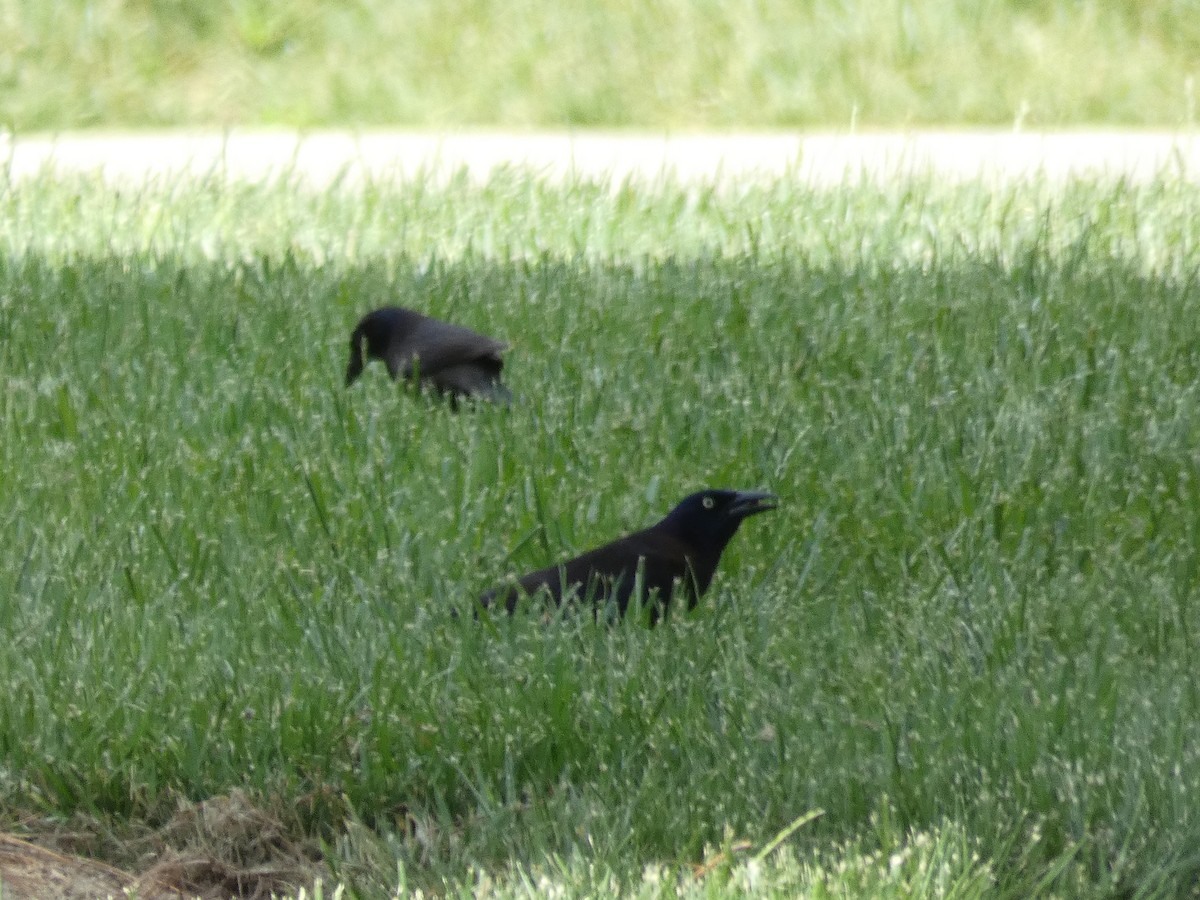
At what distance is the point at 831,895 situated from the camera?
2943mm

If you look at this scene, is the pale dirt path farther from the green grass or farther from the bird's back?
the bird's back

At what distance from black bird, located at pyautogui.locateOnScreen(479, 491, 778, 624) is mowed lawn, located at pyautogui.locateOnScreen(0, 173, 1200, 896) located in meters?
0.09

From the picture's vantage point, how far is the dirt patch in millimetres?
3291

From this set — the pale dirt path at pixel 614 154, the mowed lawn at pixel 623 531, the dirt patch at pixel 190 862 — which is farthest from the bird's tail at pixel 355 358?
the pale dirt path at pixel 614 154

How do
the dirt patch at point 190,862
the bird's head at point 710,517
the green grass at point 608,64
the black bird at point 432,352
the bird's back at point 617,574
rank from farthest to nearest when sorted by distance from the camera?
the green grass at point 608,64, the black bird at point 432,352, the bird's head at point 710,517, the bird's back at point 617,574, the dirt patch at point 190,862

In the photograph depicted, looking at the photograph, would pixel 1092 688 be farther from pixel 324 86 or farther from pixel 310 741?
pixel 324 86

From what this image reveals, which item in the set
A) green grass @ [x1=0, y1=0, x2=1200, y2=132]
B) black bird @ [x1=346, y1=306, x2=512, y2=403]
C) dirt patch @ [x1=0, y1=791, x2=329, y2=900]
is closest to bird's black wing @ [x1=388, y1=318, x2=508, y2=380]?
black bird @ [x1=346, y1=306, x2=512, y2=403]

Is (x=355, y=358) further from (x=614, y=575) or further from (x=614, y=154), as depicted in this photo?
(x=614, y=154)

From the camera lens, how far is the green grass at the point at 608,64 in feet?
38.6

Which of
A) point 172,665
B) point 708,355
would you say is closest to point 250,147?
point 708,355

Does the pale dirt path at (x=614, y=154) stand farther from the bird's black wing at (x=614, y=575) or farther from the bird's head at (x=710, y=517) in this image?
the bird's black wing at (x=614, y=575)

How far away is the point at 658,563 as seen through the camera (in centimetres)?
421

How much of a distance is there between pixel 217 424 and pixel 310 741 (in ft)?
6.79

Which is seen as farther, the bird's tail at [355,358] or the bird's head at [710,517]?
the bird's tail at [355,358]
